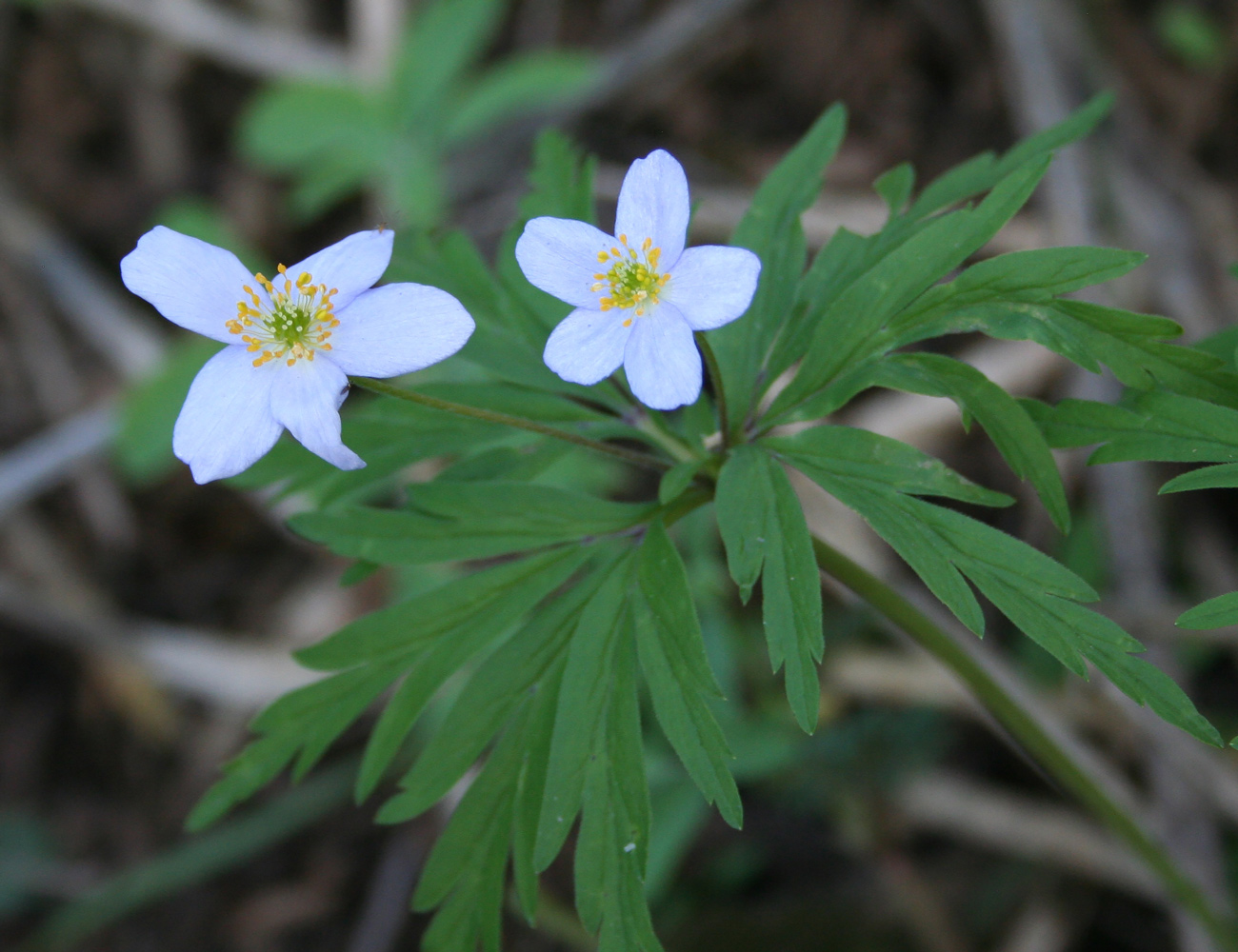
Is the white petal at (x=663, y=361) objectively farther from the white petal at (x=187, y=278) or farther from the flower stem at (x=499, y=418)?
the white petal at (x=187, y=278)

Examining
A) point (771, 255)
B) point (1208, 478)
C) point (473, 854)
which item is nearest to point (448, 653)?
point (473, 854)

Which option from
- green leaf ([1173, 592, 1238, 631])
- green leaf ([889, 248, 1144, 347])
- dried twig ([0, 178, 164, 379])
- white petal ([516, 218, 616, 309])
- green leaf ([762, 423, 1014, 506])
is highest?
dried twig ([0, 178, 164, 379])

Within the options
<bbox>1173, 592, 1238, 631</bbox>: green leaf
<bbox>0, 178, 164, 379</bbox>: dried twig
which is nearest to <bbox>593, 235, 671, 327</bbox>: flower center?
<bbox>1173, 592, 1238, 631</bbox>: green leaf

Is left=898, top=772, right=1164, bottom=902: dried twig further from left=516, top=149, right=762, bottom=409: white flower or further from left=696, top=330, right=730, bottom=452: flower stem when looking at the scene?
left=516, top=149, right=762, bottom=409: white flower

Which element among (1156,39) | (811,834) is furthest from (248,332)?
(1156,39)

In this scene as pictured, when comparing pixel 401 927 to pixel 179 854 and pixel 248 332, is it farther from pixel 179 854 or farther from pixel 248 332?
pixel 248 332
